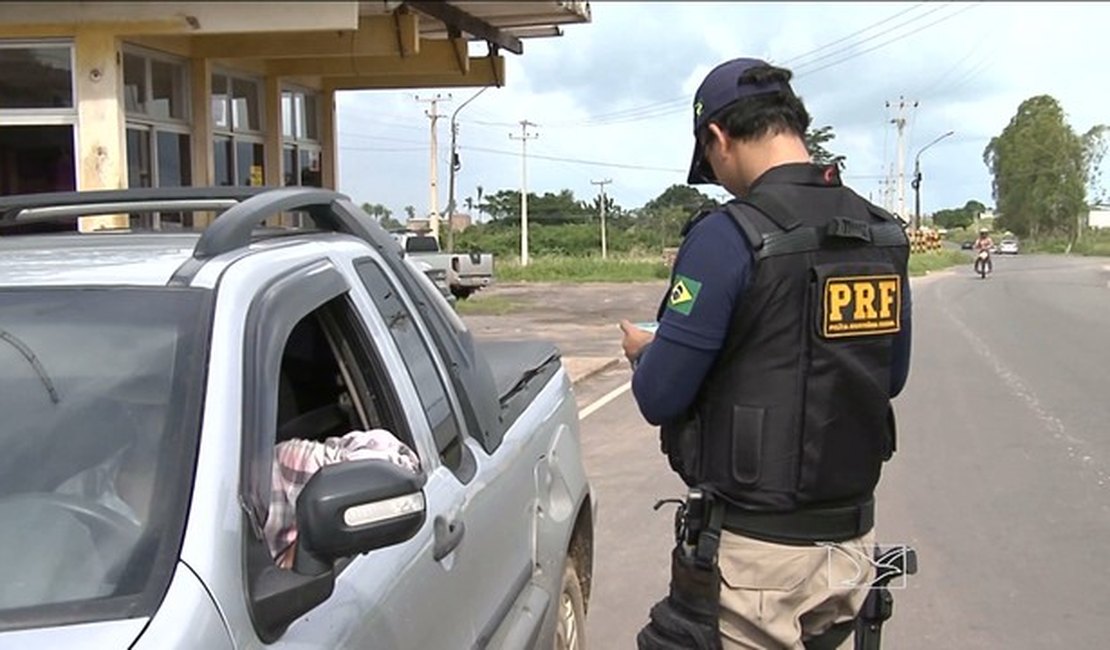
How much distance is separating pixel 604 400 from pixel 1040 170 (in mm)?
63699

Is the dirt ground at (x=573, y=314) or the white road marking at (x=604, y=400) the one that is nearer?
the white road marking at (x=604, y=400)

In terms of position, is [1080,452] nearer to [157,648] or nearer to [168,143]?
[157,648]

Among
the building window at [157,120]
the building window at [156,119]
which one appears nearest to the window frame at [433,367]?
the building window at [157,120]

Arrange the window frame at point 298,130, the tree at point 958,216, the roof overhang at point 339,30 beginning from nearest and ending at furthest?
1. the roof overhang at point 339,30
2. the window frame at point 298,130
3. the tree at point 958,216

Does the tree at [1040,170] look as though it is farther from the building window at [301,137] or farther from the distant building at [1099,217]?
the building window at [301,137]

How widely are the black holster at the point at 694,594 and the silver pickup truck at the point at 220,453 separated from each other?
1.51 ft

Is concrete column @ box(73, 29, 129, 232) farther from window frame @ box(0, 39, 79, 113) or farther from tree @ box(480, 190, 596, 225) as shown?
tree @ box(480, 190, 596, 225)

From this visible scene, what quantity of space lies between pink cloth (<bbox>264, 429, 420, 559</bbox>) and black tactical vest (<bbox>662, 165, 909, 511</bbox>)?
68 cm

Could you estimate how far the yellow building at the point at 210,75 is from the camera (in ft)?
39.5

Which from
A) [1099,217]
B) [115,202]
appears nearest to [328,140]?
[115,202]

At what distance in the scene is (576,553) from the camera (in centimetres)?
432

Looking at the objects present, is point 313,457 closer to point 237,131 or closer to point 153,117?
point 153,117

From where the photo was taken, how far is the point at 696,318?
8.64ft

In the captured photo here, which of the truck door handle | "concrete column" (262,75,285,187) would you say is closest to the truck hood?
the truck door handle
